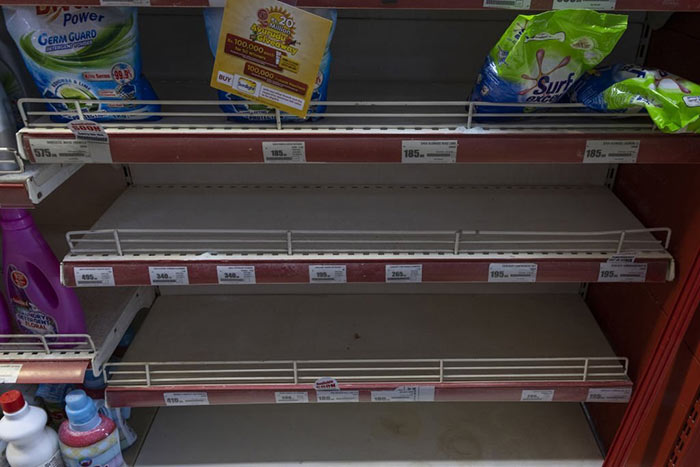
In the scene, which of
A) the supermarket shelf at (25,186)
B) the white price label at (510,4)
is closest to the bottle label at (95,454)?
the supermarket shelf at (25,186)

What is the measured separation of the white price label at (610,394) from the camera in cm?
149

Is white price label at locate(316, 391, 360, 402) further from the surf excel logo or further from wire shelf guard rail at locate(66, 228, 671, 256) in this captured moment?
the surf excel logo

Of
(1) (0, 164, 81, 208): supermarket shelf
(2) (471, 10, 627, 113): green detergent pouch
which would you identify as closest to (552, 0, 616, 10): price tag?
(2) (471, 10, 627, 113): green detergent pouch

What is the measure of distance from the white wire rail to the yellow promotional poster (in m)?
0.75

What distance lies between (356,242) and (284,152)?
33 centimetres

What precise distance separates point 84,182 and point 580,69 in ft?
4.54

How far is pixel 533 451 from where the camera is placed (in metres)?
1.72

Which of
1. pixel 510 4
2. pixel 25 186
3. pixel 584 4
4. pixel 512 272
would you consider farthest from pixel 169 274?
pixel 584 4

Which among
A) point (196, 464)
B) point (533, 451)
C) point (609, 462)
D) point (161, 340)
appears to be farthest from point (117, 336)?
point (609, 462)

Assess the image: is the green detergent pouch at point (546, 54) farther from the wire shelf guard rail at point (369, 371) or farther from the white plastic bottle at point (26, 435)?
the white plastic bottle at point (26, 435)

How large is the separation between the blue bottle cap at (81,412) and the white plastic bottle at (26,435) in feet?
0.23

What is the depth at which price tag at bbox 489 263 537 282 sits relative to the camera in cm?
132

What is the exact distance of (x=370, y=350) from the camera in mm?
1699

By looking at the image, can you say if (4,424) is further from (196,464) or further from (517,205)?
(517,205)
